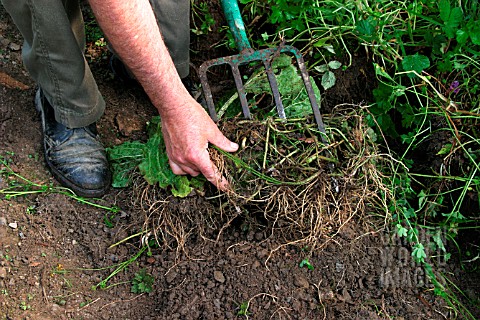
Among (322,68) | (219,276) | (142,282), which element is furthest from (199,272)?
(322,68)

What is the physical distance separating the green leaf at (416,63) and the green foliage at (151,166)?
84cm

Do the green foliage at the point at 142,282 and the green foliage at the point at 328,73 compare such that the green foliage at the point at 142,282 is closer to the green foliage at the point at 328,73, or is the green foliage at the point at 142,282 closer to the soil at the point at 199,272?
the soil at the point at 199,272

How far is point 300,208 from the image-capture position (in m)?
1.81

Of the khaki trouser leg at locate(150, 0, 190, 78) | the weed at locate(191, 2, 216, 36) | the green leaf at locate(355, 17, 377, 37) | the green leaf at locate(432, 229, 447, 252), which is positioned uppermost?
the khaki trouser leg at locate(150, 0, 190, 78)

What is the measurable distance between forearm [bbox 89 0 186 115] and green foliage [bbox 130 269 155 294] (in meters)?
0.57

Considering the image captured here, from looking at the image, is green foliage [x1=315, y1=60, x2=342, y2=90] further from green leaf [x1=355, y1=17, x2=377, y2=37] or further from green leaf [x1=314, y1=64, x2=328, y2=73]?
green leaf [x1=355, y1=17, x2=377, y2=37]

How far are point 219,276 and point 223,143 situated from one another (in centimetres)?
43

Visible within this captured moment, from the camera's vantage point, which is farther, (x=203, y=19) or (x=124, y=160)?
(x=203, y=19)

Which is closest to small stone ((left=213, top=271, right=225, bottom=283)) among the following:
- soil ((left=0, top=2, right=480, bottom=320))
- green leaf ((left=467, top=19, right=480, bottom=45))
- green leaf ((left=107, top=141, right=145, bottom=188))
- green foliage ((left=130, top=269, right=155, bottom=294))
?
soil ((left=0, top=2, right=480, bottom=320))

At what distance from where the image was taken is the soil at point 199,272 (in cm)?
174

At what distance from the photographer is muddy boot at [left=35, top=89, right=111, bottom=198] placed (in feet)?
6.62

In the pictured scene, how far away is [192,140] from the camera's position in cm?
172

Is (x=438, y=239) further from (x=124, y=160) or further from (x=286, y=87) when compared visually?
(x=124, y=160)

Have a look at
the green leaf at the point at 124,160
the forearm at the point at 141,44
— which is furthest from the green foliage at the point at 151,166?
the forearm at the point at 141,44
